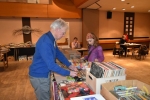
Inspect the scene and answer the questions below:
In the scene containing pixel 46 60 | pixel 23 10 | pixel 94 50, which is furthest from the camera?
pixel 23 10

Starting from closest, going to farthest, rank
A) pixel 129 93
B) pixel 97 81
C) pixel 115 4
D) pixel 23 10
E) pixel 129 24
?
pixel 129 93 → pixel 97 81 → pixel 23 10 → pixel 115 4 → pixel 129 24

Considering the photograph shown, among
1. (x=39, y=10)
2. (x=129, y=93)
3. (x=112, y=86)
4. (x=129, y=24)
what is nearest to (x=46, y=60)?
(x=112, y=86)

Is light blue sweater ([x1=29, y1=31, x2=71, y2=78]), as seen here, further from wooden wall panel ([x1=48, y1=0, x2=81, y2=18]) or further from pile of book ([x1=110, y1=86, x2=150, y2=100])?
wooden wall panel ([x1=48, y1=0, x2=81, y2=18])

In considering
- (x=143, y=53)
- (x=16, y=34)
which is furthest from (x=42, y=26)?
(x=143, y=53)

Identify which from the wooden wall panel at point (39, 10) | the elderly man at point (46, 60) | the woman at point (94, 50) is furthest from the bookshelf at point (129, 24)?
the elderly man at point (46, 60)

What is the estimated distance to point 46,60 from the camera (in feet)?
4.16

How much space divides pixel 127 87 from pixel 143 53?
609 cm

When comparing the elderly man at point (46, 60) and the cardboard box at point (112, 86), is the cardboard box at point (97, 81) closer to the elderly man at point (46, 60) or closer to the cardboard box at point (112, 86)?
the cardboard box at point (112, 86)

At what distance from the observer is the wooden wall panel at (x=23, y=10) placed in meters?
6.33

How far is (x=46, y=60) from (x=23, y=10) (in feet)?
20.4

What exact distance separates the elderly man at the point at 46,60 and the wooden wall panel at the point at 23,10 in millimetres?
5966

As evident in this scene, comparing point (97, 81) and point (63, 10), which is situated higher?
point (63, 10)

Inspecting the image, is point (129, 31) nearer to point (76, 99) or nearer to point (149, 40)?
point (149, 40)

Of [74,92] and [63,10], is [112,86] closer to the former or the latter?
[74,92]
